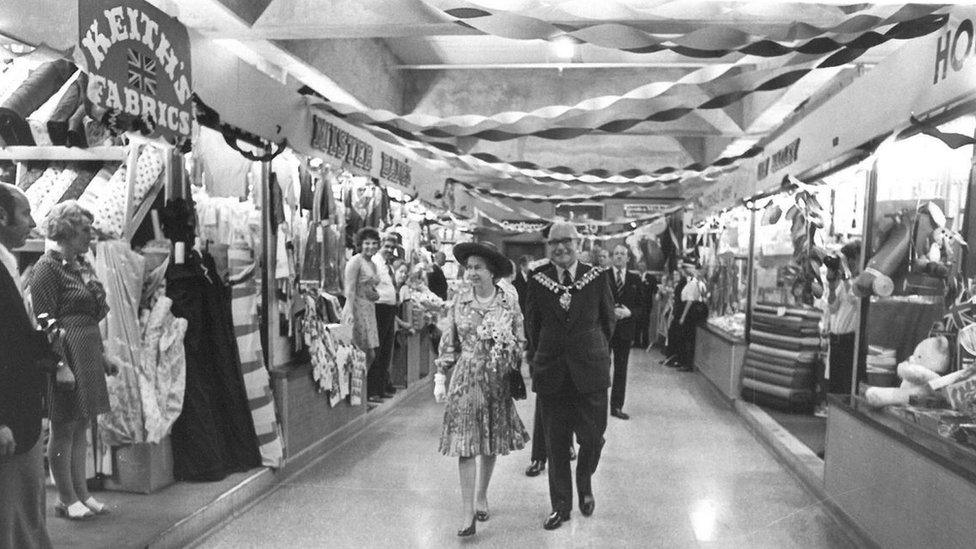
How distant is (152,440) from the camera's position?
382 centimetres

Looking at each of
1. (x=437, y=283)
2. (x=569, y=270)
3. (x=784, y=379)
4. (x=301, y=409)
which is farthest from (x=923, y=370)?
(x=437, y=283)

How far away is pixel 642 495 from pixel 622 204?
11.9 metres

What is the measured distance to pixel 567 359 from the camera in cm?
388

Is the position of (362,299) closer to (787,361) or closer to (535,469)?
(535,469)

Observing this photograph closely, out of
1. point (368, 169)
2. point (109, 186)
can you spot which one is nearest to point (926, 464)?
point (109, 186)

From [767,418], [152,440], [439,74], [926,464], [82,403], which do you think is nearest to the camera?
[926,464]

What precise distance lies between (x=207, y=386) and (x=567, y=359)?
2.21m

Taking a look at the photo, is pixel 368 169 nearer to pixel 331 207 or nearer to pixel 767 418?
pixel 331 207

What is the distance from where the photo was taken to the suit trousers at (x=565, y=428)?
3936 mm

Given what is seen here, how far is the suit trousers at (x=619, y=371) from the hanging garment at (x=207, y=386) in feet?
11.4

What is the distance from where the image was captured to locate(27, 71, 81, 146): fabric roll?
10.9ft

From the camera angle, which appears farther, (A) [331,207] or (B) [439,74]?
(B) [439,74]

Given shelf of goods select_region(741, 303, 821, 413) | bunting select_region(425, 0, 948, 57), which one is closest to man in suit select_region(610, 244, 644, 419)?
shelf of goods select_region(741, 303, 821, 413)

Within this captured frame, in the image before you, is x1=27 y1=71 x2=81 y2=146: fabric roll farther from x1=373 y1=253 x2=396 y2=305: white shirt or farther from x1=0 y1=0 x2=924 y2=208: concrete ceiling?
x1=373 y1=253 x2=396 y2=305: white shirt
